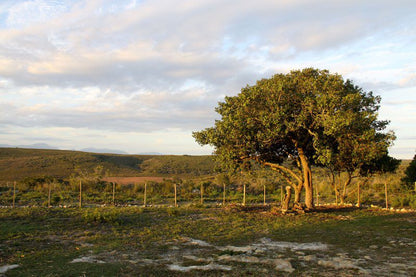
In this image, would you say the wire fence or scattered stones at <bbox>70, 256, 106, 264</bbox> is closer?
scattered stones at <bbox>70, 256, 106, 264</bbox>

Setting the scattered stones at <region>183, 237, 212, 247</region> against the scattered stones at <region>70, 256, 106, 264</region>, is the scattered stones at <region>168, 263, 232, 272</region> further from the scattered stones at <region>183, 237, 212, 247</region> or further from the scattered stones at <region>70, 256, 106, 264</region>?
the scattered stones at <region>183, 237, 212, 247</region>

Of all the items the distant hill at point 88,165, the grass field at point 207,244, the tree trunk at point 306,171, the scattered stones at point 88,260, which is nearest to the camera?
the grass field at point 207,244

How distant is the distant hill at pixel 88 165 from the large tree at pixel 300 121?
138ft

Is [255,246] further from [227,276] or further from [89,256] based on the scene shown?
[89,256]

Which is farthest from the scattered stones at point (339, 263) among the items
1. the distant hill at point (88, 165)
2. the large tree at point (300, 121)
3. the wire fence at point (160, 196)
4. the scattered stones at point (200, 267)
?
the distant hill at point (88, 165)

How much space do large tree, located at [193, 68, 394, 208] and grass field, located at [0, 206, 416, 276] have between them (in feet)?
9.41

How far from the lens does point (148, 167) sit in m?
75.1

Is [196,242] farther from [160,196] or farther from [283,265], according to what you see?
[160,196]

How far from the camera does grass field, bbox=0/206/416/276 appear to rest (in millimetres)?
7027

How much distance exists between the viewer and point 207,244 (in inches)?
382

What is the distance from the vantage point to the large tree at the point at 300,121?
13844 millimetres

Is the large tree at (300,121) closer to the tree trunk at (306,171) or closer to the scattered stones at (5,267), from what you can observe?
the tree trunk at (306,171)

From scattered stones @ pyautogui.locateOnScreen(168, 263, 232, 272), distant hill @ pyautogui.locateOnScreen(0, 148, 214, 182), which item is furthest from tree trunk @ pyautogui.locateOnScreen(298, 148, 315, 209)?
distant hill @ pyautogui.locateOnScreen(0, 148, 214, 182)

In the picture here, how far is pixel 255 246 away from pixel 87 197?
18.5 meters
